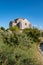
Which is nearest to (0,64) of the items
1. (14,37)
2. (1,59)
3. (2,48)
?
(1,59)

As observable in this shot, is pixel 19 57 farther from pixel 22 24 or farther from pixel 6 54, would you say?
pixel 22 24

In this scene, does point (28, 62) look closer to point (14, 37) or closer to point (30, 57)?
point (30, 57)

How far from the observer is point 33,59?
12789mm

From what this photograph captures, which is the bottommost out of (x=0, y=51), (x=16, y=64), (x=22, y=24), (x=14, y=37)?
(x=16, y=64)

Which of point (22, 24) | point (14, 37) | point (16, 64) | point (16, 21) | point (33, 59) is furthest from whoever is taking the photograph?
point (16, 21)

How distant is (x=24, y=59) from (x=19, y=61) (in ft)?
1.39

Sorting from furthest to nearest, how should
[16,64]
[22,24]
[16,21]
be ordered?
[16,21] < [22,24] < [16,64]

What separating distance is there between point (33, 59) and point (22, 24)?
3148cm

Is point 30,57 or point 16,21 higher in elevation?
point 16,21

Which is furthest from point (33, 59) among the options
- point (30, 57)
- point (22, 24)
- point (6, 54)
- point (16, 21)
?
point (16, 21)

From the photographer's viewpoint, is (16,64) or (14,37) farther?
(14,37)

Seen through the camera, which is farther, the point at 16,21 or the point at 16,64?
the point at 16,21

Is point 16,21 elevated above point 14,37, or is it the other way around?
point 16,21

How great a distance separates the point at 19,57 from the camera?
484 inches
